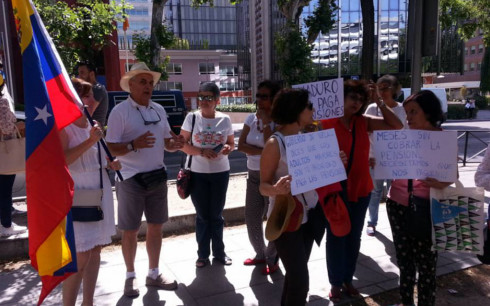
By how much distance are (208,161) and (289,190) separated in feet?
5.23

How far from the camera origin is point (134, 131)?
11.1 ft

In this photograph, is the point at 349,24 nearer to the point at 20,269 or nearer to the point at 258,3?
the point at 258,3

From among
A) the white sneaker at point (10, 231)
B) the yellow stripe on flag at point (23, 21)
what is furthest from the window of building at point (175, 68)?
the yellow stripe on flag at point (23, 21)

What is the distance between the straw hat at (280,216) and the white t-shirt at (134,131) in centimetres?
135

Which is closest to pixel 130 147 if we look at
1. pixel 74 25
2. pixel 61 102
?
pixel 61 102

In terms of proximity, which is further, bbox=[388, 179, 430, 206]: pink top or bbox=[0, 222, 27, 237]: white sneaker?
bbox=[0, 222, 27, 237]: white sneaker

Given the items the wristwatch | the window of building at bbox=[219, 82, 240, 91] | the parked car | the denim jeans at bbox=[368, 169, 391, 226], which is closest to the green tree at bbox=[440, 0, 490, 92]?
the parked car

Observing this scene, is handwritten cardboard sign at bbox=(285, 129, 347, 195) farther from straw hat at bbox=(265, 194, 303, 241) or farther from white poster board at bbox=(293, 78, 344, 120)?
white poster board at bbox=(293, 78, 344, 120)

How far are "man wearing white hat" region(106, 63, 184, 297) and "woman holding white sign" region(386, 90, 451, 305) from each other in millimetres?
2022

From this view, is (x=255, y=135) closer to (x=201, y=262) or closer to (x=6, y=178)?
(x=201, y=262)

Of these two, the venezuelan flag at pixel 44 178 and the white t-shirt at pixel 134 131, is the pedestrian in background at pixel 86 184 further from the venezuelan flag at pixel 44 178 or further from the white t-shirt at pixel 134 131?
the white t-shirt at pixel 134 131

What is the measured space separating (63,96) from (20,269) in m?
2.61

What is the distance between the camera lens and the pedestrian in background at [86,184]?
A: 261 centimetres

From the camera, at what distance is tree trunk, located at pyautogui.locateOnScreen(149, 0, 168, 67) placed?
14.3 meters
